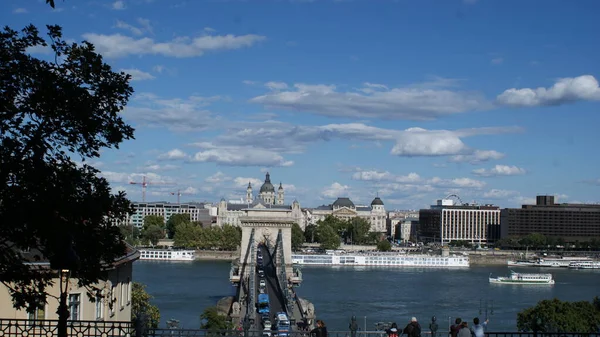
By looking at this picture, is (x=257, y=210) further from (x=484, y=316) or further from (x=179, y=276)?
(x=484, y=316)

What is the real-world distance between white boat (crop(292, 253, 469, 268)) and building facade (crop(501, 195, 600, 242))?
32.2m

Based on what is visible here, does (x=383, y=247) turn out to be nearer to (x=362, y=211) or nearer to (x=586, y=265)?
(x=586, y=265)

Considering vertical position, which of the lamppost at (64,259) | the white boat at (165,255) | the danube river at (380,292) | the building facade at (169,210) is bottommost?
the danube river at (380,292)

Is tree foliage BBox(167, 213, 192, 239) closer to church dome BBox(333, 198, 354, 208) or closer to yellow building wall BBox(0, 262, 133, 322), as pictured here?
church dome BBox(333, 198, 354, 208)

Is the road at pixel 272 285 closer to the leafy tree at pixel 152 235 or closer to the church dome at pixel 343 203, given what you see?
the leafy tree at pixel 152 235

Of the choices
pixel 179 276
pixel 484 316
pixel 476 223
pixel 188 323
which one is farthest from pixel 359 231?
pixel 188 323

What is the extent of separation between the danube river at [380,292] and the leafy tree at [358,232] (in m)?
32.2

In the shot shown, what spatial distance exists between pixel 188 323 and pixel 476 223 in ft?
326

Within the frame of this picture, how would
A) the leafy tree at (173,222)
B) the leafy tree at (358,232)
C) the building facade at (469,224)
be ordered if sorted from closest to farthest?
the leafy tree at (173,222) < the leafy tree at (358,232) < the building facade at (469,224)

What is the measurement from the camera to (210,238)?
92.8m

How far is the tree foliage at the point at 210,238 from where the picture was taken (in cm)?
9175

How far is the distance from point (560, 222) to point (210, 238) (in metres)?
53.2

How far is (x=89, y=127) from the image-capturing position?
802cm

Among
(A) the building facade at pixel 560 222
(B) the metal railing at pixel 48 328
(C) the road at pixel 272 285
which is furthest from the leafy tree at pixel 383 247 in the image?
(B) the metal railing at pixel 48 328
